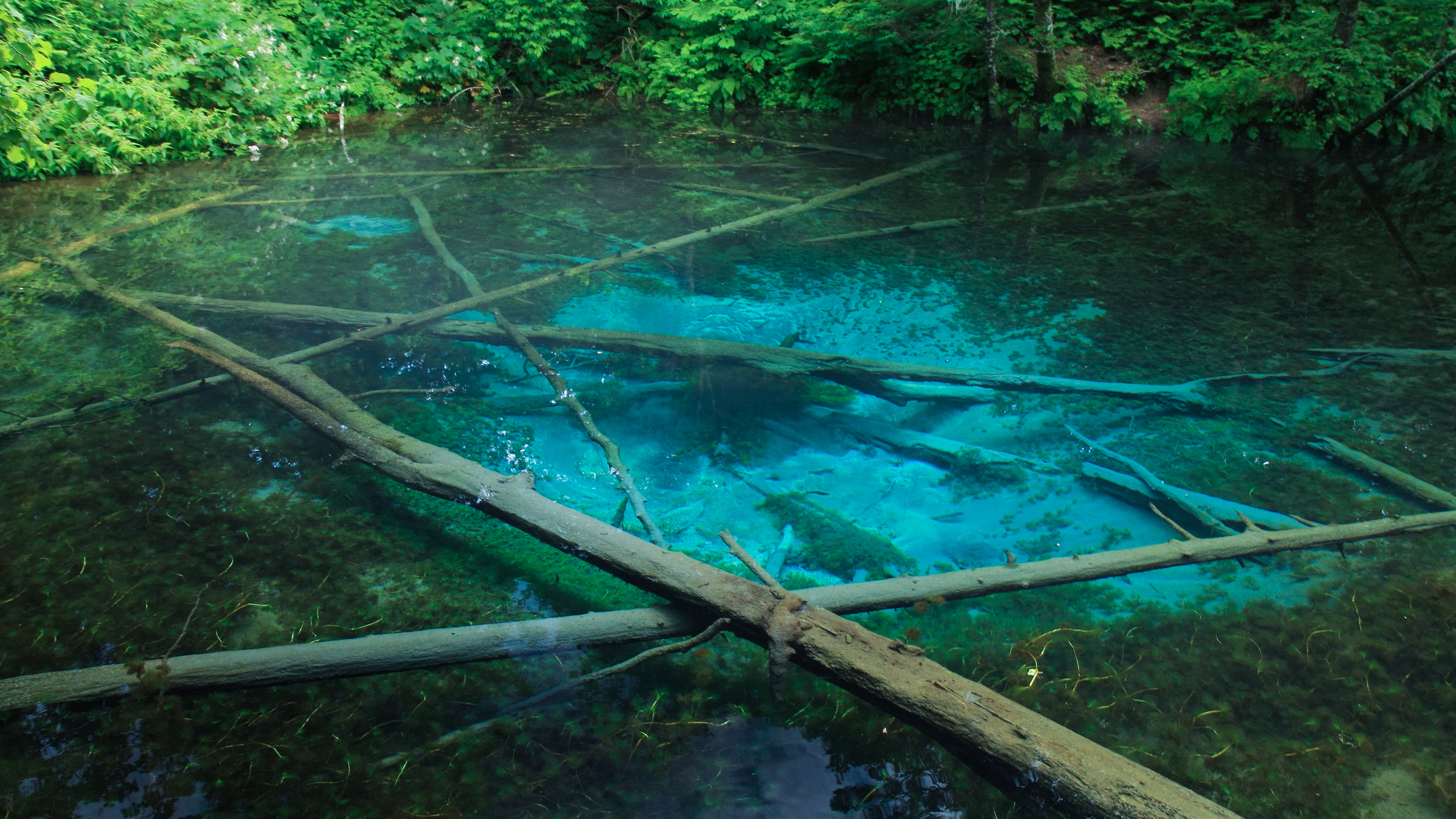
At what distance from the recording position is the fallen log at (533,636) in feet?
8.74

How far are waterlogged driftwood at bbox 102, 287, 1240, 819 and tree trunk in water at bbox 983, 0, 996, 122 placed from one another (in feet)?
35.3

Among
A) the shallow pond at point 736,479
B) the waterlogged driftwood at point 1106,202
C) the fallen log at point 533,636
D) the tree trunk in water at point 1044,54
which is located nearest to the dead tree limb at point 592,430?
the shallow pond at point 736,479

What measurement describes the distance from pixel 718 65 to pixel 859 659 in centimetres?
1308

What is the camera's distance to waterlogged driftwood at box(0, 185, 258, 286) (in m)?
6.12

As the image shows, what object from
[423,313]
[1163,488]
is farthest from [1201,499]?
[423,313]

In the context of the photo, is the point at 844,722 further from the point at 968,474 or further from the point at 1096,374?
the point at 1096,374

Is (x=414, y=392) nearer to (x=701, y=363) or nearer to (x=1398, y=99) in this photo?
(x=701, y=363)

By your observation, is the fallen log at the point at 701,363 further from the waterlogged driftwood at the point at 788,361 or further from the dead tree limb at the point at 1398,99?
the dead tree limb at the point at 1398,99

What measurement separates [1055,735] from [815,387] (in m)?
2.91

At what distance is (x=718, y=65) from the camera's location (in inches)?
532

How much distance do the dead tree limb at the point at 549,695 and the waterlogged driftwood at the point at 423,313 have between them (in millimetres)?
2954

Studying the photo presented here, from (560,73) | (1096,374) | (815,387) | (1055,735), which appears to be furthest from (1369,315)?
(560,73)

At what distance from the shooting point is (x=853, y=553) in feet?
12.0

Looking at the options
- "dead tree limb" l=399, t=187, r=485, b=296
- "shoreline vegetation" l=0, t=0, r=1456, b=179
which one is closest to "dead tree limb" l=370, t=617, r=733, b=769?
"dead tree limb" l=399, t=187, r=485, b=296
